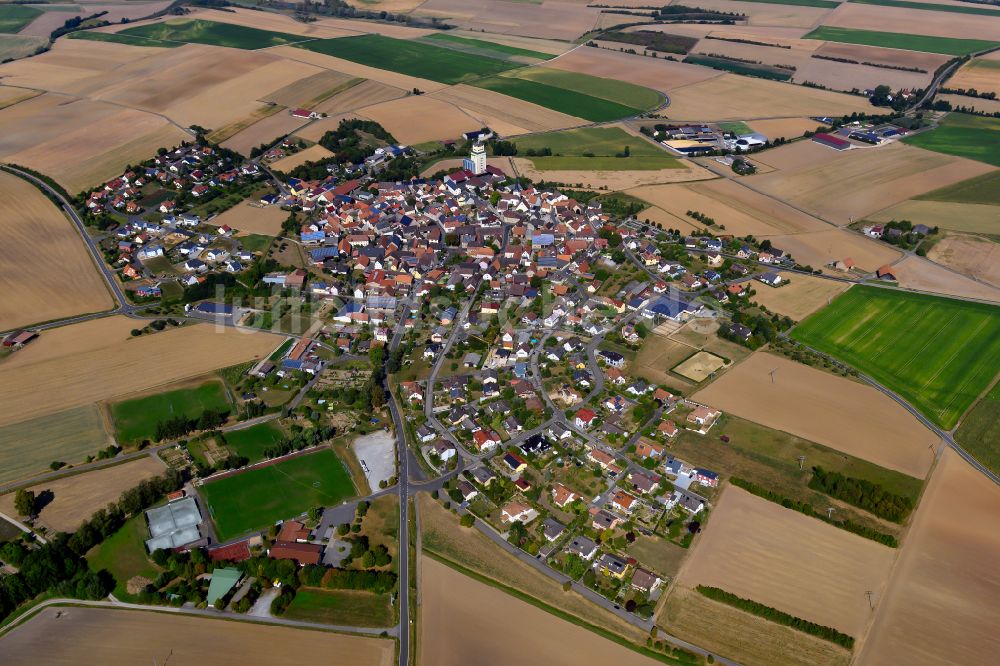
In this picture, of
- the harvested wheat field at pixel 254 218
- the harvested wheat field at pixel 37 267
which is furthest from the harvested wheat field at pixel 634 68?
the harvested wheat field at pixel 37 267

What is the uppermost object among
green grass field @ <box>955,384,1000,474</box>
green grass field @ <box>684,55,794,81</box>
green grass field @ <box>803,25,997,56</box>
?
green grass field @ <box>803,25,997,56</box>

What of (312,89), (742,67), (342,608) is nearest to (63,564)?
(342,608)

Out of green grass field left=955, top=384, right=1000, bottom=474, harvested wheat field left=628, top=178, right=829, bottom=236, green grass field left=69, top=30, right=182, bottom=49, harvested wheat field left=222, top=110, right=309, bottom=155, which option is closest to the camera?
green grass field left=955, top=384, right=1000, bottom=474

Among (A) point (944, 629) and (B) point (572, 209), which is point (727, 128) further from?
(A) point (944, 629)

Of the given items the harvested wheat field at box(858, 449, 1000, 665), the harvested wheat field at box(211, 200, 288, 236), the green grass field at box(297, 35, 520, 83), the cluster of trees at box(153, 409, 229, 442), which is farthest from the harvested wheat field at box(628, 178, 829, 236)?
the cluster of trees at box(153, 409, 229, 442)

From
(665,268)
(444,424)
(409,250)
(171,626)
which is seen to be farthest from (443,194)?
(171,626)

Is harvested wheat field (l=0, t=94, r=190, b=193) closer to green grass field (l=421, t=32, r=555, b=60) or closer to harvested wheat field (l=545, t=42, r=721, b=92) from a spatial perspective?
green grass field (l=421, t=32, r=555, b=60)

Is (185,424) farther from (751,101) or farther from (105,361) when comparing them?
(751,101)
